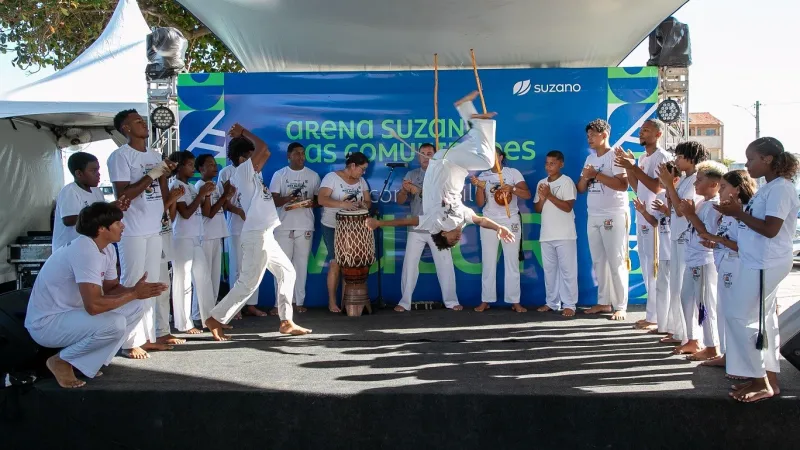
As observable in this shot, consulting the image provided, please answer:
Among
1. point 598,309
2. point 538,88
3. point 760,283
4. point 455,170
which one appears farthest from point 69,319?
point 538,88

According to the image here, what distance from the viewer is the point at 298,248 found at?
6.72 metres

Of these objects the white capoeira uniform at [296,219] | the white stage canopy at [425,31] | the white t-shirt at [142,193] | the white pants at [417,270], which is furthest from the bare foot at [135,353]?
the white stage canopy at [425,31]

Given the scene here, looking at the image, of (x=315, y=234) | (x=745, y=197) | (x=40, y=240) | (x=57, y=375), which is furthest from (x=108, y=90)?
(x=745, y=197)

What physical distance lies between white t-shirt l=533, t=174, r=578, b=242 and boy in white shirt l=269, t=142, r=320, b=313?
7.34 feet

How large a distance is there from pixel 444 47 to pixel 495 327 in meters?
3.26

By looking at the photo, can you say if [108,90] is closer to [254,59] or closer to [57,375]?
[254,59]

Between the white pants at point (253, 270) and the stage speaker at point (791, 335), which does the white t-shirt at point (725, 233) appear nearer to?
the stage speaker at point (791, 335)

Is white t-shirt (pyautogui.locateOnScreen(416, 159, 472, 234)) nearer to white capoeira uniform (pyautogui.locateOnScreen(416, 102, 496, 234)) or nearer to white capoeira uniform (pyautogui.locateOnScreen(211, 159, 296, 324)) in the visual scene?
white capoeira uniform (pyautogui.locateOnScreen(416, 102, 496, 234))

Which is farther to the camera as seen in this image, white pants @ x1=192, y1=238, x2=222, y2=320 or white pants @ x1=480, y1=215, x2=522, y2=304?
white pants @ x1=480, y1=215, x2=522, y2=304

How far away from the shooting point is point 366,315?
6457mm

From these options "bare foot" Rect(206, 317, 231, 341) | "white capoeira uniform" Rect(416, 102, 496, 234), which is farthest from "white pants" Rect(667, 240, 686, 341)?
"bare foot" Rect(206, 317, 231, 341)

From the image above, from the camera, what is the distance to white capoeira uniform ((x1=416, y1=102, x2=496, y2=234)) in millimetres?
4805

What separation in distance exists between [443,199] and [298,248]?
220 centimetres

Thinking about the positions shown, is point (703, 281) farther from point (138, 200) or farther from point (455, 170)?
point (138, 200)
